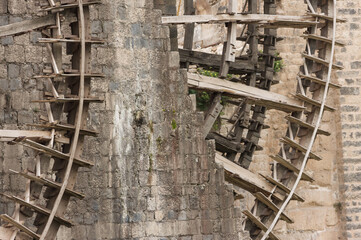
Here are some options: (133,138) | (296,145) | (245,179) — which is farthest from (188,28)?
(133,138)

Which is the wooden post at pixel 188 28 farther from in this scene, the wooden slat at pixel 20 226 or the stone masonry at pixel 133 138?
the wooden slat at pixel 20 226

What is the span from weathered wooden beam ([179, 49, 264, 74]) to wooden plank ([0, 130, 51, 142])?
177 inches

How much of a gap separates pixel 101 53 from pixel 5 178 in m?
1.79

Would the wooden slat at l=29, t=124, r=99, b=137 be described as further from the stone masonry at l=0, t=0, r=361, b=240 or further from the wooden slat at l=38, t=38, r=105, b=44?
the wooden slat at l=38, t=38, r=105, b=44

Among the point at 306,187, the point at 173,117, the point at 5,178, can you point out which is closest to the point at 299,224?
the point at 306,187

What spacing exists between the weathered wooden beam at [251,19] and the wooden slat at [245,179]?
5.94 feet

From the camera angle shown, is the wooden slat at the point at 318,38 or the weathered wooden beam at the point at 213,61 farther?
the weathered wooden beam at the point at 213,61

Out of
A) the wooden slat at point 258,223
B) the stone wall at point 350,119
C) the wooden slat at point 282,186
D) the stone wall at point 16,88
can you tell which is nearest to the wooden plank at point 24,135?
the stone wall at point 16,88

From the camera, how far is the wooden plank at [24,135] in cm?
1473

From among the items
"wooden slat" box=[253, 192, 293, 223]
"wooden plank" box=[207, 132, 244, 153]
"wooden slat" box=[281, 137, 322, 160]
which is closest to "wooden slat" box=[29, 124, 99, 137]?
"wooden slat" box=[253, 192, 293, 223]

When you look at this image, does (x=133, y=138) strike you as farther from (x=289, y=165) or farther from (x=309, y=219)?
(x=309, y=219)

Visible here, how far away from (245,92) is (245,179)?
3.83 feet

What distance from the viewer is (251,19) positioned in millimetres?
18391

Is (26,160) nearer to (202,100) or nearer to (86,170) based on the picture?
(86,170)
